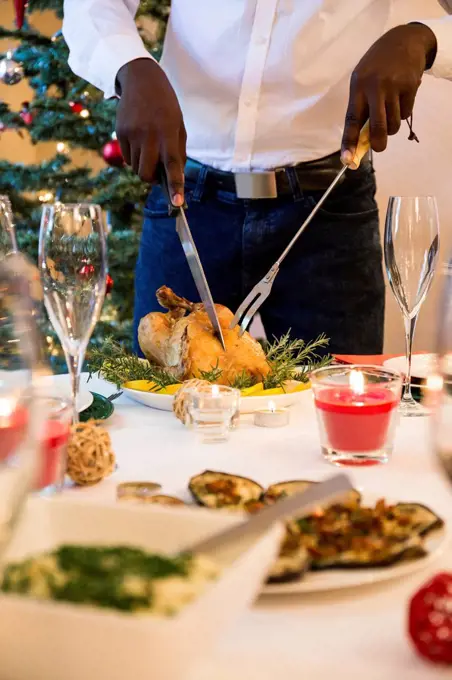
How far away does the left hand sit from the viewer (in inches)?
55.8

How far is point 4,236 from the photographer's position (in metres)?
1.49

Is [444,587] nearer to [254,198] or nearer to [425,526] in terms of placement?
[425,526]

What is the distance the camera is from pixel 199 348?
1.25 m

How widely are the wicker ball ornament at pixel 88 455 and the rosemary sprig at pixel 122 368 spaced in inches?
14.5

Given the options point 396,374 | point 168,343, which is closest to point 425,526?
point 396,374

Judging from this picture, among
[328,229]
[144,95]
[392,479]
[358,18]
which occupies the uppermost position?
[358,18]

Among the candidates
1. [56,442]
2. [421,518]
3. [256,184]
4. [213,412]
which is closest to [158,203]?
[256,184]

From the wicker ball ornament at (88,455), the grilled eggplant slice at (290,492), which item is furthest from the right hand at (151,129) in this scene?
the grilled eggplant slice at (290,492)

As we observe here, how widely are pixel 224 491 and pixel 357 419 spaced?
241 millimetres

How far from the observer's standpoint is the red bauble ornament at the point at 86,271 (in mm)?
1046

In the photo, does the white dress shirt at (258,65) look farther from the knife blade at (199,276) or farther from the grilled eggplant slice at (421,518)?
the grilled eggplant slice at (421,518)

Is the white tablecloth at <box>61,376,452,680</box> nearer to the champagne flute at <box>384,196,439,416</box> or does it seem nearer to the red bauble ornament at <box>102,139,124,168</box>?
the champagne flute at <box>384,196,439,416</box>

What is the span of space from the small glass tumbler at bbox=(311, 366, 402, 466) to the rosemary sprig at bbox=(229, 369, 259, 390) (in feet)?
0.75

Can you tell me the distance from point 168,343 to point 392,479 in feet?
1.60
